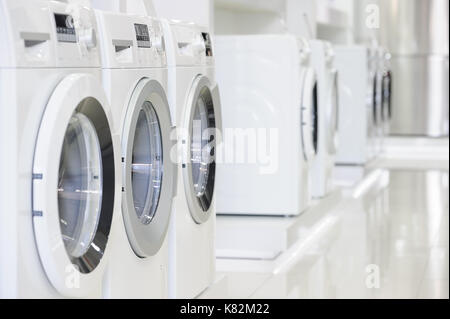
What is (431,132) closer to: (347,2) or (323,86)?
(347,2)

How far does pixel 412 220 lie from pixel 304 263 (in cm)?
141

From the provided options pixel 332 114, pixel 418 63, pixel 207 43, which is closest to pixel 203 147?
pixel 207 43

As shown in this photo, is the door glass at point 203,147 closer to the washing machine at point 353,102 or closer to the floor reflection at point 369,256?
the floor reflection at point 369,256

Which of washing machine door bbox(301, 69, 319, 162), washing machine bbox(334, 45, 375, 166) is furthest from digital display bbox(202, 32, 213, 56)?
washing machine bbox(334, 45, 375, 166)

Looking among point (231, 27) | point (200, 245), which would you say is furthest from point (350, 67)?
point (200, 245)

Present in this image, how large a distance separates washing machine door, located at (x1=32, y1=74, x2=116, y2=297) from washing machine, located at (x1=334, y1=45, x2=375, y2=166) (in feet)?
16.7

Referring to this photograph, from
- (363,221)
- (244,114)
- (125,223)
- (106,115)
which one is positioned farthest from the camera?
(363,221)

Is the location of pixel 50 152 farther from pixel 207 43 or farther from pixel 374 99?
pixel 374 99

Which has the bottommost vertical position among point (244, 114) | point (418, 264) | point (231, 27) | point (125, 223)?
point (418, 264)

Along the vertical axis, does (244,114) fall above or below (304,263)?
above

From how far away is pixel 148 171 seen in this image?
8.70 feet

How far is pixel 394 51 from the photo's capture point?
980cm

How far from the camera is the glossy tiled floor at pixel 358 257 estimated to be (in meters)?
3.53

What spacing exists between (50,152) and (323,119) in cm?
377
